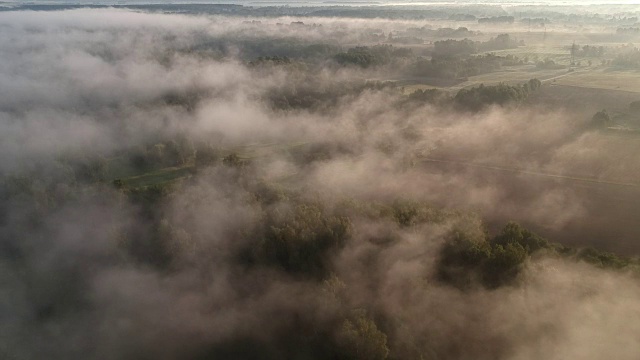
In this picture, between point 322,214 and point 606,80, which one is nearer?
point 322,214

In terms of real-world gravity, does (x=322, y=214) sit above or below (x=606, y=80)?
below

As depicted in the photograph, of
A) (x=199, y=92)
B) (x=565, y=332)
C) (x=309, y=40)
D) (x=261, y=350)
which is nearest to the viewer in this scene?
(x=565, y=332)

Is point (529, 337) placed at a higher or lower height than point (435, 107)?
lower

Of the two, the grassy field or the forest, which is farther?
the grassy field

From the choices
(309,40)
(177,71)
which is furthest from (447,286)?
(309,40)

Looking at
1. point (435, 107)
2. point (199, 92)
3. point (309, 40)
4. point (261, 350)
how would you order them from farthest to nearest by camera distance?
point (309, 40) < point (199, 92) < point (435, 107) < point (261, 350)

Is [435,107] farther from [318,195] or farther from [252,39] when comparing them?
[252,39]

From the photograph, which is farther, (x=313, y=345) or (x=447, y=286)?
(x=447, y=286)

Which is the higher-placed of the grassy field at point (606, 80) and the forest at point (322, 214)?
the grassy field at point (606, 80)

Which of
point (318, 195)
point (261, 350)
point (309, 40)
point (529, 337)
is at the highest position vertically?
point (309, 40)

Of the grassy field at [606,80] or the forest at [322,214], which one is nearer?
the forest at [322,214]

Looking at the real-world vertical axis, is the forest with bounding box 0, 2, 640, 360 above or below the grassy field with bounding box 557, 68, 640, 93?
below
